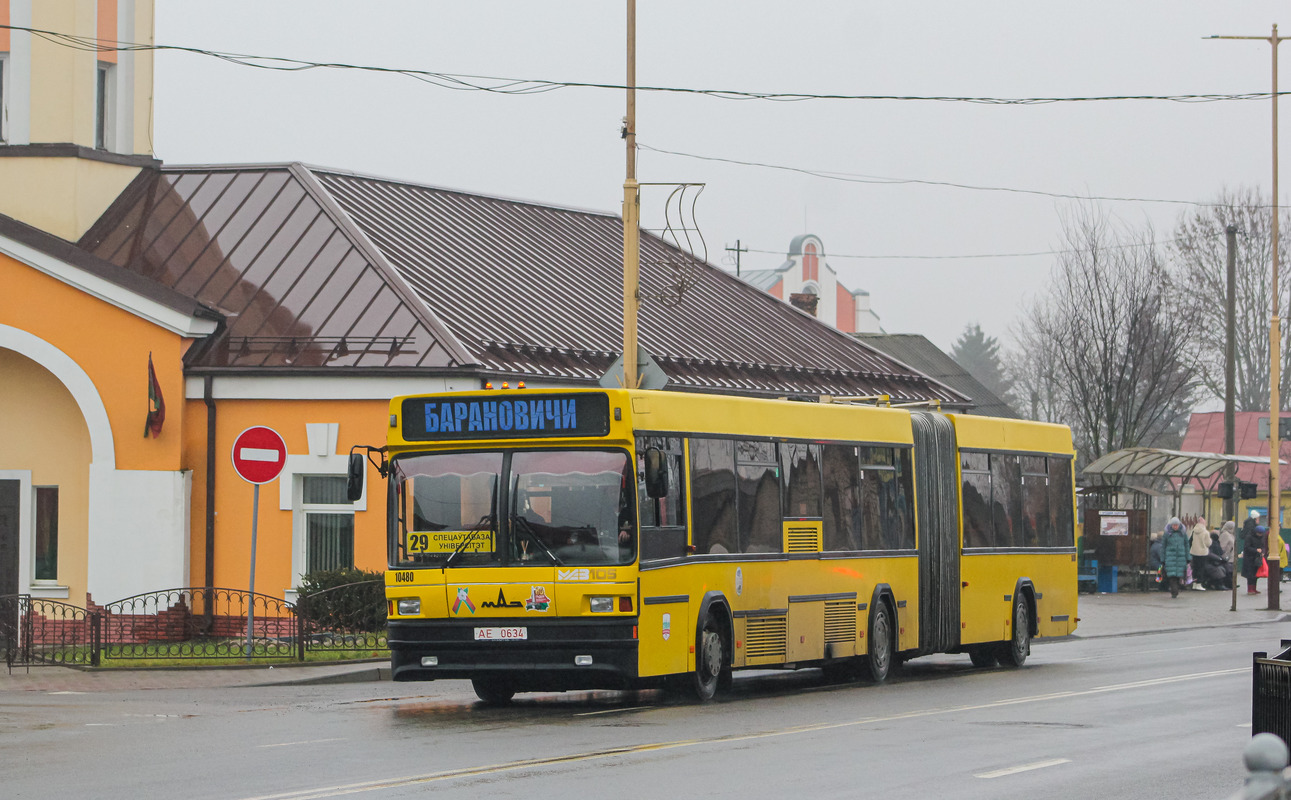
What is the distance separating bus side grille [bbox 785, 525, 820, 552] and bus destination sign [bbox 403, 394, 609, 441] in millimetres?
3381

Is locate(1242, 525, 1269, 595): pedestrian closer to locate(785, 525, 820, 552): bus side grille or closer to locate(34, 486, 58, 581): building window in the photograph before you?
locate(785, 525, 820, 552): bus side grille

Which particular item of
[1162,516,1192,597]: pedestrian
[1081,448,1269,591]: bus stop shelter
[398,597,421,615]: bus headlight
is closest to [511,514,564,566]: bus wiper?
[398,597,421,615]: bus headlight

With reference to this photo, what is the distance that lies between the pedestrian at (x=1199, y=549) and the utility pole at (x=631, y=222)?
24845mm

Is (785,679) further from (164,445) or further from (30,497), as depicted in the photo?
(30,497)

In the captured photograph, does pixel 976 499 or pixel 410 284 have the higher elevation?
pixel 410 284

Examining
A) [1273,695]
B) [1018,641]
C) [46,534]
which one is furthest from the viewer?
[46,534]

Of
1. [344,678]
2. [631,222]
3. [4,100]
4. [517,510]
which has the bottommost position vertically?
[344,678]

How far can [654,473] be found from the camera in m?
15.3

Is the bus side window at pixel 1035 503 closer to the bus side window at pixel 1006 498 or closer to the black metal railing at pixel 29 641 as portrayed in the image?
the bus side window at pixel 1006 498

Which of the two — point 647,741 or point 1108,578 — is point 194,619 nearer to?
point 647,741

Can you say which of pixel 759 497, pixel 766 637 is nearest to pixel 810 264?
pixel 759 497

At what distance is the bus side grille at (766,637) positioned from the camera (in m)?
17.4

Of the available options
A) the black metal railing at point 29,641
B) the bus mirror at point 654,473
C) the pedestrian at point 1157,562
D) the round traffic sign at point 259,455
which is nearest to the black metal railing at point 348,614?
the round traffic sign at point 259,455

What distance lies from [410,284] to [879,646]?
34.7 ft
